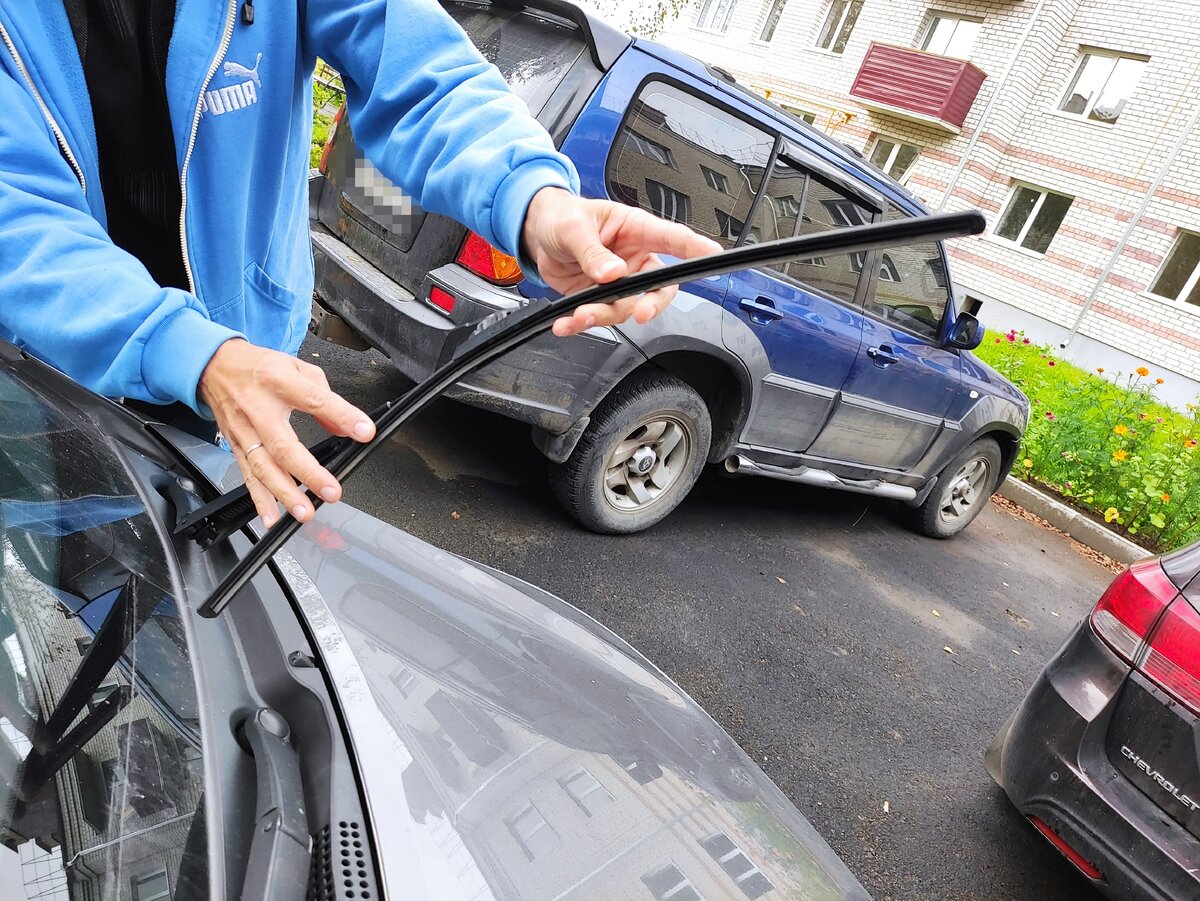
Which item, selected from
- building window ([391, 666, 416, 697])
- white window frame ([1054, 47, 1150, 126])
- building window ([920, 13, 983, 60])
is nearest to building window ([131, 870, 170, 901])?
building window ([391, 666, 416, 697])

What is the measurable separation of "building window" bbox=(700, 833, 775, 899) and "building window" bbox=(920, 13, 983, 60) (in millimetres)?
18176

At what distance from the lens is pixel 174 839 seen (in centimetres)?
81

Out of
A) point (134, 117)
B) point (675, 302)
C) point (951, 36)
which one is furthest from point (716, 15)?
point (134, 117)

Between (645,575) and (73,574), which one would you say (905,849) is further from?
(73,574)

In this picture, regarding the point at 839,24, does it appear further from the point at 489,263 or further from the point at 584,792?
the point at 584,792

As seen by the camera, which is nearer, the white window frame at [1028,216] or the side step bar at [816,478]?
the side step bar at [816,478]

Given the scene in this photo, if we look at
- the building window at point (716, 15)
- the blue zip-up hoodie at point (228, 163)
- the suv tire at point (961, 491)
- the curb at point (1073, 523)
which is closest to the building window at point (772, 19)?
the building window at point (716, 15)

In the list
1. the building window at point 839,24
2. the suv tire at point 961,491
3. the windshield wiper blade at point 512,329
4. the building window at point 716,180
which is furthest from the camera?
the building window at point 839,24

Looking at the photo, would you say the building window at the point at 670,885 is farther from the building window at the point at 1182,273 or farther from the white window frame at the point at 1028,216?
the white window frame at the point at 1028,216

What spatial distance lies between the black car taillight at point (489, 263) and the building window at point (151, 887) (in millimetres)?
2245

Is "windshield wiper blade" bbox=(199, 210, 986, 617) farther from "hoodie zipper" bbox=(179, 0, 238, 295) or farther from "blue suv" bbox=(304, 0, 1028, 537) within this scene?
"blue suv" bbox=(304, 0, 1028, 537)

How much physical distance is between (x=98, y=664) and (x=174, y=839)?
28 cm

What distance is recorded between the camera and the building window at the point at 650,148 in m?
2.85

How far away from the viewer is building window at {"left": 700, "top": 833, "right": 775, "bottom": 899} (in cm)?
124
